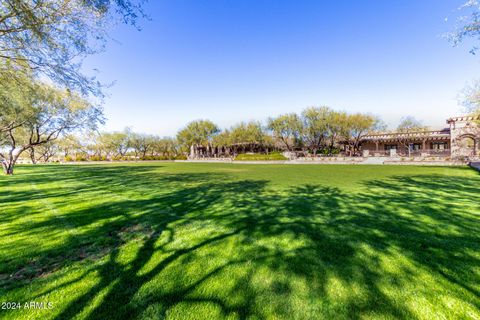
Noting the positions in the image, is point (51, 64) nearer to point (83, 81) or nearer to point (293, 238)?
point (83, 81)

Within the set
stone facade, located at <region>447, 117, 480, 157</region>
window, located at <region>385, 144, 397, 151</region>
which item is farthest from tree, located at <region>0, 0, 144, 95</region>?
window, located at <region>385, 144, 397, 151</region>

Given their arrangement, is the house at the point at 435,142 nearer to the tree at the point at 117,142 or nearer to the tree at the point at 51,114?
the tree at the point at 51,114

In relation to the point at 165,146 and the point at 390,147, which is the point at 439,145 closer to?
the point at 390,147

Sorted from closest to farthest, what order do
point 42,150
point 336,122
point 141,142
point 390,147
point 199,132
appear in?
point 336,122, point 390,147, point 199,132, point 42,150, point 141,142

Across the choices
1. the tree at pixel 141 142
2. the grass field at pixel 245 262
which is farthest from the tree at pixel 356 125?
the tree at pixel 141 142

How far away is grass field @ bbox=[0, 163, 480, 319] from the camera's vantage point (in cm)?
213

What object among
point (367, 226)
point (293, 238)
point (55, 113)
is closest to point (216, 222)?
point (293, 238)

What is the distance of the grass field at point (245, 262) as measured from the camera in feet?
6.98

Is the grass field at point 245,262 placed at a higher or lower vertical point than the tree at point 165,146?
lower

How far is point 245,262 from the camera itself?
118 inches

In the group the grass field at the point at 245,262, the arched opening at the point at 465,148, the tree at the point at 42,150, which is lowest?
the grass field at the point at 245,262

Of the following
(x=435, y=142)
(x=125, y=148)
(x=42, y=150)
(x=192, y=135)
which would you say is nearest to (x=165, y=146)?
(x=125, y=148)

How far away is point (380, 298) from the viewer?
2.24 meters

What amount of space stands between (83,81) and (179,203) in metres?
5.28
